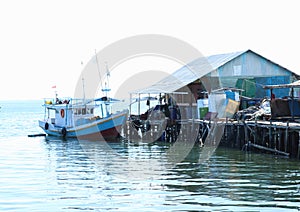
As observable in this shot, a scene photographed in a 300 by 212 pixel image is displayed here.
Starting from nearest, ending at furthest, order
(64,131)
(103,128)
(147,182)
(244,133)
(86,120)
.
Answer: (147,182), (244,133), (103,128), (86,120), (64,131)

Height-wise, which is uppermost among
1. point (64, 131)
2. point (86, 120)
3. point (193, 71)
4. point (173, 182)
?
point (193, 71)

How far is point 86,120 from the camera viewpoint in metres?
39.4

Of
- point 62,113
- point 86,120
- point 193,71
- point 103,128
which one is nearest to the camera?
point 193,71

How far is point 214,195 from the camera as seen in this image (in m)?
16.3

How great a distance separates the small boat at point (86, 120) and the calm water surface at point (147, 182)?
8248 millimetres

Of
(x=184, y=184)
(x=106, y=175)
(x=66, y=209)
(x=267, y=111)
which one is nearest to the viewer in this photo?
(x=66, y=209)

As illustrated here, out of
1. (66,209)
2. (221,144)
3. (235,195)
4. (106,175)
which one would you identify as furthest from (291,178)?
(221,144)

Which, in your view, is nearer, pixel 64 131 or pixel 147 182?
pixel 147 182

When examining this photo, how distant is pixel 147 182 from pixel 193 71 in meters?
19.4

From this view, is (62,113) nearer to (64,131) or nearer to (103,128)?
(64,131)

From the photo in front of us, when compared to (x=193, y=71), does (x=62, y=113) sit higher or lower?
lower

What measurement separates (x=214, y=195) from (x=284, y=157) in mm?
9249

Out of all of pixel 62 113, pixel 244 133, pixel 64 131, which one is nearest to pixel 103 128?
pixel 64 131

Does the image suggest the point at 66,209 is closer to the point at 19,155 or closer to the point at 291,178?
the point at 291,178
